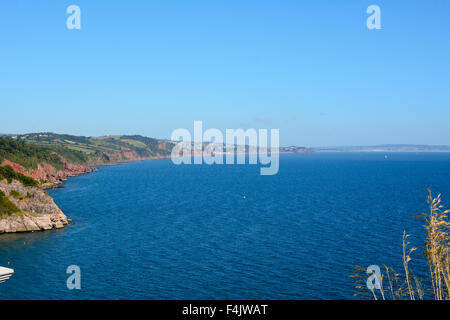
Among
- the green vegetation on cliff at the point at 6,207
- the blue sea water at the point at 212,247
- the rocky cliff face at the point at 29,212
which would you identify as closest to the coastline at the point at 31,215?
the rocky cliff face at the point at 29,212

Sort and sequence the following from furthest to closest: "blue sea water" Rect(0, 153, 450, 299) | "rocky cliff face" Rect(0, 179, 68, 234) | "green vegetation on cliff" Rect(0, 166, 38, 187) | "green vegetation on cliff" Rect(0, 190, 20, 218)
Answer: "green vegetation on cliff" Rect(0, 166, 38, 187), "green vegetation on cliff" Rect(0, 190, 20, 218), "rocky cliff face" Rect(0, 179, 68, 234), "blue sea water" Rect(0, 153, 450, 299)

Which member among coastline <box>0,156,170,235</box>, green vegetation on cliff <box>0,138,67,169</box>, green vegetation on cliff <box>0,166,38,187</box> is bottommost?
coastline <box>0,156,170,235</box>

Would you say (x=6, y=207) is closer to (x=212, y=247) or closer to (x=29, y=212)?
(x=29, y=212)

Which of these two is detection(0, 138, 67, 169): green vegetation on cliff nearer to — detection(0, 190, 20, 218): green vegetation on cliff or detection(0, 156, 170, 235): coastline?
detection(0, 156, 170, 235): coastline

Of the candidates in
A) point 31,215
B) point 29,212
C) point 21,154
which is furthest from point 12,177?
point 21,154

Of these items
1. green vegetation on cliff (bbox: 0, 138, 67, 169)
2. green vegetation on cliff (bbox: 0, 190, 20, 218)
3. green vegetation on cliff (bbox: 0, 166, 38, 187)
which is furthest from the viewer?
green vegetation on cliff (bbox: 0, 138, 67, 169)

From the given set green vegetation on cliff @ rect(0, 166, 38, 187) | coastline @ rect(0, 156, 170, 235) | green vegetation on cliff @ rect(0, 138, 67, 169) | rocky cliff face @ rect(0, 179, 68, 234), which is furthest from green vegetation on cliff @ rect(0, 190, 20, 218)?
green vegetation on cliff @ rect(0, 138, 67, 169)
